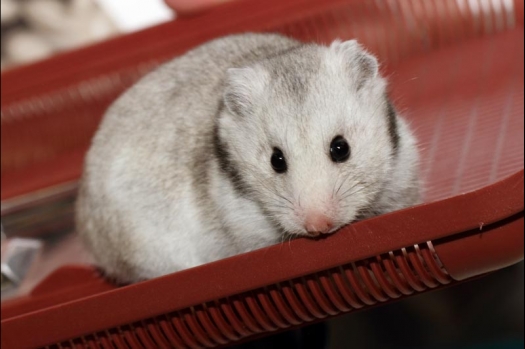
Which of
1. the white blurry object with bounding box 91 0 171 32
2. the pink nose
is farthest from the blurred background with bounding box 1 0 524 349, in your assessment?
the pink nose

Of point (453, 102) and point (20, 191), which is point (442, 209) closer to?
point (453, 102)

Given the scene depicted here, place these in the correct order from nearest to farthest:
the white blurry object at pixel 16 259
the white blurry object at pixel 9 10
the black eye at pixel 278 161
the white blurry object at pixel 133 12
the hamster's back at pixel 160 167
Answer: the black eye at pixel 278 161 < the hamster's back at pixel 160 167 < the white blurry object at pixel 16 259 < the white blurry object at pixel 9 10 < the white blurry object at pixel 133 12

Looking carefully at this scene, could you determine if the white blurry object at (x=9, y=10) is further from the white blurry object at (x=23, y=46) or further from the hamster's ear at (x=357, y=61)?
the hamster's ear at (x=357, y=61)

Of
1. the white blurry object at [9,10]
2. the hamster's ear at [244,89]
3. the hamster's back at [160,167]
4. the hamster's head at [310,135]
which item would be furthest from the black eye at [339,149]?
the white blurry object at [9,10]

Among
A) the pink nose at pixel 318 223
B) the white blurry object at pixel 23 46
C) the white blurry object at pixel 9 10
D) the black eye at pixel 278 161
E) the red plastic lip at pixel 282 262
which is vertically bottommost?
the white blurry object at pixel 23 46

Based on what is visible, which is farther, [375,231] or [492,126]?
[492,126]

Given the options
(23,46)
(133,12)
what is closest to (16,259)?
(23,46)

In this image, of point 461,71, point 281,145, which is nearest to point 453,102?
point 461,71

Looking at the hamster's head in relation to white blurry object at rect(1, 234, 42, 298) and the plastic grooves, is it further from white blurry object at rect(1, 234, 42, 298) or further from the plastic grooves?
white blurry object at rect(1, 234, 42, 298)
